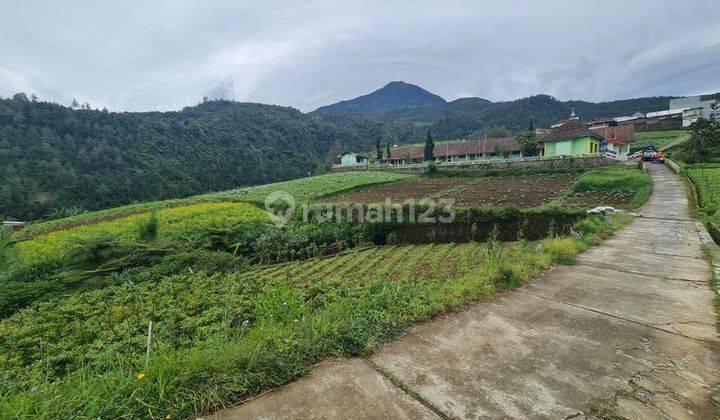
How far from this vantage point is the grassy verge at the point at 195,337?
210 centimetres

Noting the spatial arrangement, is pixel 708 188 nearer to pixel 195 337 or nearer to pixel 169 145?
pixel 195 337

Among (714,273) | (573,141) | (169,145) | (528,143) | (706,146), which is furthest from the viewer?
(169,145)

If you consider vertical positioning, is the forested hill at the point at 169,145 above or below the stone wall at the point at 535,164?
above

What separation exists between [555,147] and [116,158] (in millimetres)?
61863

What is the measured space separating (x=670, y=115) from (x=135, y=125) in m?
106

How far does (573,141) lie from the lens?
32656 mm

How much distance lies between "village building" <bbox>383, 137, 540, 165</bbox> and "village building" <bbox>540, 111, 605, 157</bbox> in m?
7.64

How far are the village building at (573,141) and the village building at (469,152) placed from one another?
25.1 feet

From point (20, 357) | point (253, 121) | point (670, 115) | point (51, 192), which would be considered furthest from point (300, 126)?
point (20, 357)

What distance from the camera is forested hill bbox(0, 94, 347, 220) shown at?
4109 centimetres

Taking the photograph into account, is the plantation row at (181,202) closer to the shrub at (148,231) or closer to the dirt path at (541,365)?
the shrub at (148,231)

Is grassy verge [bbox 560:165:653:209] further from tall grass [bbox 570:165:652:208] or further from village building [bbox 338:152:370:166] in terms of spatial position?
village building [bbox 338:152:370:166]

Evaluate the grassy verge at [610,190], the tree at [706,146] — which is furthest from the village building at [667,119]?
the grassy verge at [610,190]

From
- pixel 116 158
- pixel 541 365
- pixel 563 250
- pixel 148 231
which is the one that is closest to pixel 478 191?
pixel 563 250
